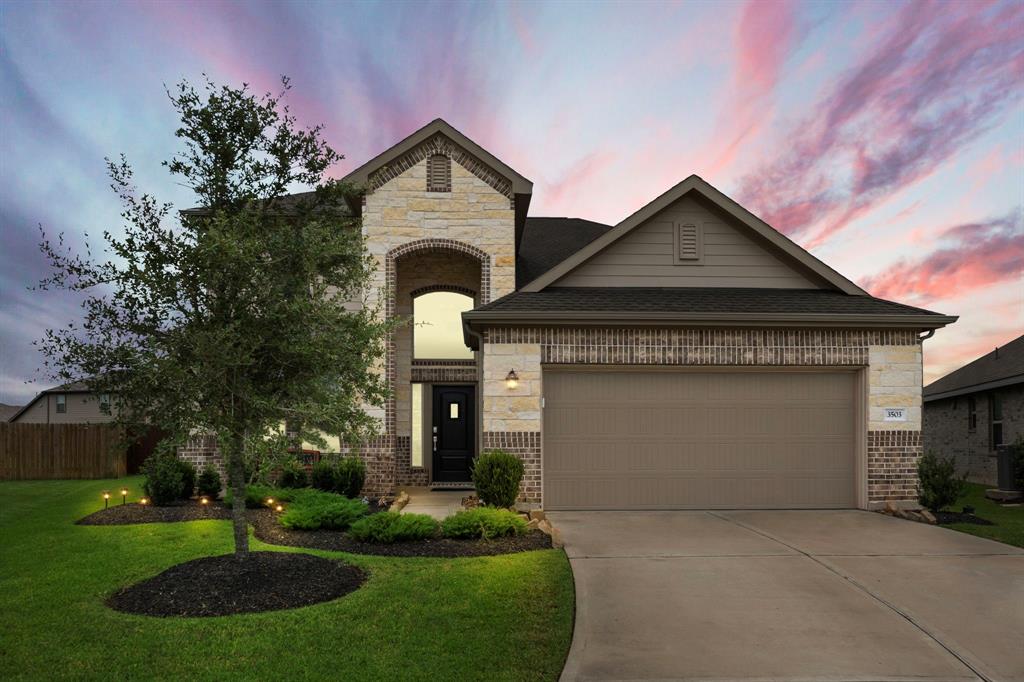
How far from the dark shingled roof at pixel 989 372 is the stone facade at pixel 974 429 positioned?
0.39 metres

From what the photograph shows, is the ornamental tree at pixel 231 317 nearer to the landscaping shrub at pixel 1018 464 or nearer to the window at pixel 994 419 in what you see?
the landscaping shrub at pixel 1018 464

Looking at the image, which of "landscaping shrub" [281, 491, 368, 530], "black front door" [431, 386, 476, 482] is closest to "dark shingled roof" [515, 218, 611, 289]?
"black front door" [431, 386, 476, 482]

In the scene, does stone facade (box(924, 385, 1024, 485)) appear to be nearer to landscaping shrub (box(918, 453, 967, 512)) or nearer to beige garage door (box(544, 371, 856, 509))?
landscaping shrub (box(918, 453, 967, 512))

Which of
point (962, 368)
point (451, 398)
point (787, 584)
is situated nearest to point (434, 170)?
point (451, 398)

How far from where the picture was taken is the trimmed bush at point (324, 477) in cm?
1418

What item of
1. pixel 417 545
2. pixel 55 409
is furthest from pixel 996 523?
pixel 55 409

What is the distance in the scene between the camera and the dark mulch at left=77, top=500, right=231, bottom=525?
39.5ft

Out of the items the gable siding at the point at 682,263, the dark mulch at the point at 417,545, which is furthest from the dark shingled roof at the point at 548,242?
the dark mulch at the point at 417,545

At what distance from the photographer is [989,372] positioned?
20.5 meters

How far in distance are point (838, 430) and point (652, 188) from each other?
72.4 feet

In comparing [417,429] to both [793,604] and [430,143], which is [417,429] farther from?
[793,604]

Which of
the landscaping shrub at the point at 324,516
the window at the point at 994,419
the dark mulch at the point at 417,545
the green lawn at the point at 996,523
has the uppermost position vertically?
the window at the point at 994,419

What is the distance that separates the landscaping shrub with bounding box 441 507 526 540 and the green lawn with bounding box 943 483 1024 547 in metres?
7.12

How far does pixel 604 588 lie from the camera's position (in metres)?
7.52
